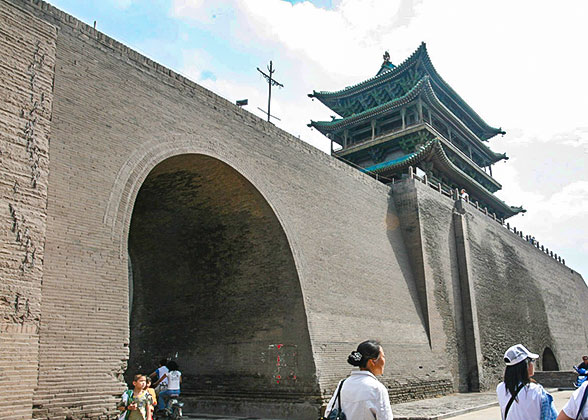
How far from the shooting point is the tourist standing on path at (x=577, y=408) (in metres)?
2.16

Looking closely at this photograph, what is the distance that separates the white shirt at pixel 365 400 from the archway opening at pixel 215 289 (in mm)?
6101

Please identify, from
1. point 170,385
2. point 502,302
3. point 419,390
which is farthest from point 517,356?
point 502,302

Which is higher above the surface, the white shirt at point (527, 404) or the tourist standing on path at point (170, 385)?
Result: the white shirt at point (527, 404)

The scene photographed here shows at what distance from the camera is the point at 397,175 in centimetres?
1775

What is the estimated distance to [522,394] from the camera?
2.73m

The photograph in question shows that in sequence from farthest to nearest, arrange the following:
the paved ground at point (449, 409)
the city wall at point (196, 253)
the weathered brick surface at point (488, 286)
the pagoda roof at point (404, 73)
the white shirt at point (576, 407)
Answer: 1. the pagoda roof at point (404, 73)
2. the weathered brick surface at point (488, 286)
3. the paved ground at point (449, 409)
4. the city wall at point (196, 253)
5. the white shirt at point (576, 407)

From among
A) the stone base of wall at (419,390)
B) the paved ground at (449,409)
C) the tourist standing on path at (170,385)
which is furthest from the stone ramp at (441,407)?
the tourist standing on path at (170,385)

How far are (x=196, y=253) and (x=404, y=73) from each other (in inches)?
548

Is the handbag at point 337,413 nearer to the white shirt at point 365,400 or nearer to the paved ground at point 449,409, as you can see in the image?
the white shirt at point 365,400

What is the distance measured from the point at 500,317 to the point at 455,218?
342cm

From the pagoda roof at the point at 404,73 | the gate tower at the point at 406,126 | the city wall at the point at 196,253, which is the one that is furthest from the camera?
the pagoda roof at the point at 404,73

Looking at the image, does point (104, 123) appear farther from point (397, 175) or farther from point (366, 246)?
point (397, 175)

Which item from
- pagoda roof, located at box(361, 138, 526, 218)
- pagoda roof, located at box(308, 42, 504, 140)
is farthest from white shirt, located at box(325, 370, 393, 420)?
pagoda roof, located at box(308, 42, 504, 140)

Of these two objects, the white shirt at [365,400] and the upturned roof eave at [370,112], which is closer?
the white shirt at [365,400]
